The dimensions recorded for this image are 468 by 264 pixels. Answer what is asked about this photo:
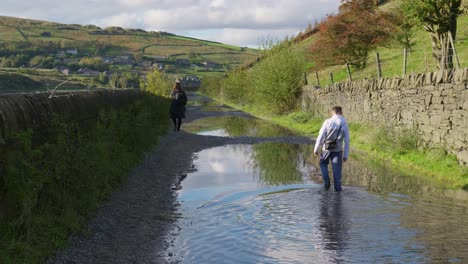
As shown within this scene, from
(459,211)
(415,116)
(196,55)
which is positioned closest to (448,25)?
(415,116)

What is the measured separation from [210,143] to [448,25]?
1089 cm

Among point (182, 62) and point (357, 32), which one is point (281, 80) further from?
point (182, 62)

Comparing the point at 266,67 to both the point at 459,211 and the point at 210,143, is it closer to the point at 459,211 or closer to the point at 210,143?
the point at 210,143

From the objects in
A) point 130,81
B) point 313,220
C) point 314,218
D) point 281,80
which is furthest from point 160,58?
point 313,220

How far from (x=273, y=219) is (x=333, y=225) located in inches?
43.4

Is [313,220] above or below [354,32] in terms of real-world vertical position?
below

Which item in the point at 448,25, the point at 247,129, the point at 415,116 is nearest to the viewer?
the point at 415,116

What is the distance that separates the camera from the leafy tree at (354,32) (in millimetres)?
40750

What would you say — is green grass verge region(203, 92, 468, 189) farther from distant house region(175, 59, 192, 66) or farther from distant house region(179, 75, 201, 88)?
distant house region(175, 59, 192, 66)

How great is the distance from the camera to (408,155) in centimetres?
1708

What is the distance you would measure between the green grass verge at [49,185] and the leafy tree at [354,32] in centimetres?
3089

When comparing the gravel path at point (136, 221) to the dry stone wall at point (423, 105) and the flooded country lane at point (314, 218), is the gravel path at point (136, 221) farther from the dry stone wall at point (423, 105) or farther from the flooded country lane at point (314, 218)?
the dry stone wall at point (423, 105)

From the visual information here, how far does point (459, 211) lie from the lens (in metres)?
10.4

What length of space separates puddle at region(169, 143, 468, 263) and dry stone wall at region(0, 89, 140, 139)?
9.04 feet
